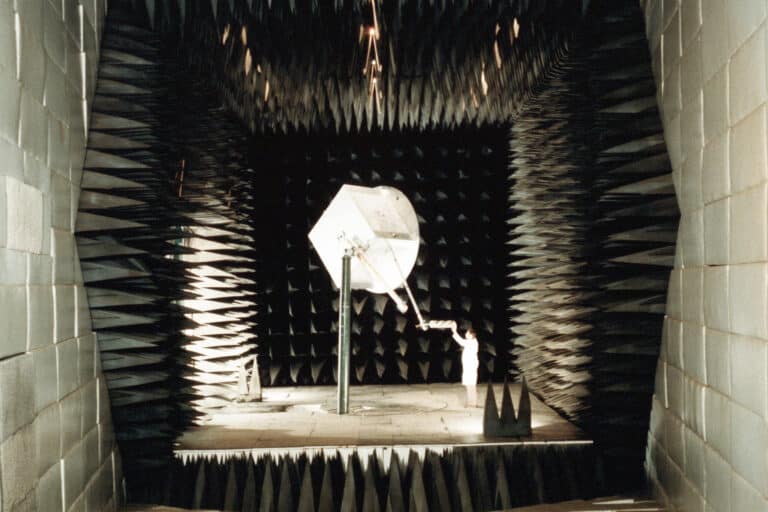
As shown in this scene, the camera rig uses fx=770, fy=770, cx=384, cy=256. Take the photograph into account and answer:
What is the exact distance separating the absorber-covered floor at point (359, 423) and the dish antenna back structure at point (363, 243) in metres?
0.43

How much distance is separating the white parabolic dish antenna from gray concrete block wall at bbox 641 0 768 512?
2670mm

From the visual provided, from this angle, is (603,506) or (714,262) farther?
(603,506)

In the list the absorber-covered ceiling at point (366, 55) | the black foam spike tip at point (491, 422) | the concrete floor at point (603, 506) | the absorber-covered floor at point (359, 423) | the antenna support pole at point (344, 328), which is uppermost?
the absorber-covered ceiling at point (366, 55)

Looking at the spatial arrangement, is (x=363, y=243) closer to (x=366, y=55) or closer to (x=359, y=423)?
(x=359, y=423)

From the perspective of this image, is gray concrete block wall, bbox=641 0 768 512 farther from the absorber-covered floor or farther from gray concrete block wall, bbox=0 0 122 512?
gray concrete block wall, bbox=0 0 122 512

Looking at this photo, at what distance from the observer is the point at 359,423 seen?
20.8ft

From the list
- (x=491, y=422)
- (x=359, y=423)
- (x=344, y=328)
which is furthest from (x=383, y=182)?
(x=491, y=422)

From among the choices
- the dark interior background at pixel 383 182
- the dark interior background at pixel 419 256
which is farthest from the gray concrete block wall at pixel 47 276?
the dark interior background at pixel 419 256

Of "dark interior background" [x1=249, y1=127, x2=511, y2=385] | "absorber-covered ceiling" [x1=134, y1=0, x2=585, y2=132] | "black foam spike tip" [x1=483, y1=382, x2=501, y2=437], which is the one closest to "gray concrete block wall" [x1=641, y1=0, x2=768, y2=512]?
"black foam spike tip" [x1=483, y1=382, x2=501, y2=437]

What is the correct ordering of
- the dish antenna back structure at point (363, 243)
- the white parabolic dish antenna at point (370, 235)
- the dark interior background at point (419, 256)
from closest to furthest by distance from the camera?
1. the dish antenna back structure at point (363, 243)
2. the white parabolic dish antenna at point (370, 235)
3. the dark interior background at point (419, 256)

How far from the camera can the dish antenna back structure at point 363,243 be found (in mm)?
6480

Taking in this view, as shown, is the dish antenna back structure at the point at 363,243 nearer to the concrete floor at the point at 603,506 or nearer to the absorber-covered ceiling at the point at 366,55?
the absorber-covered ceiling at the point at 366,55

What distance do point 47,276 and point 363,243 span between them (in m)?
3.13

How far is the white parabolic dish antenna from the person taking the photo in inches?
266
